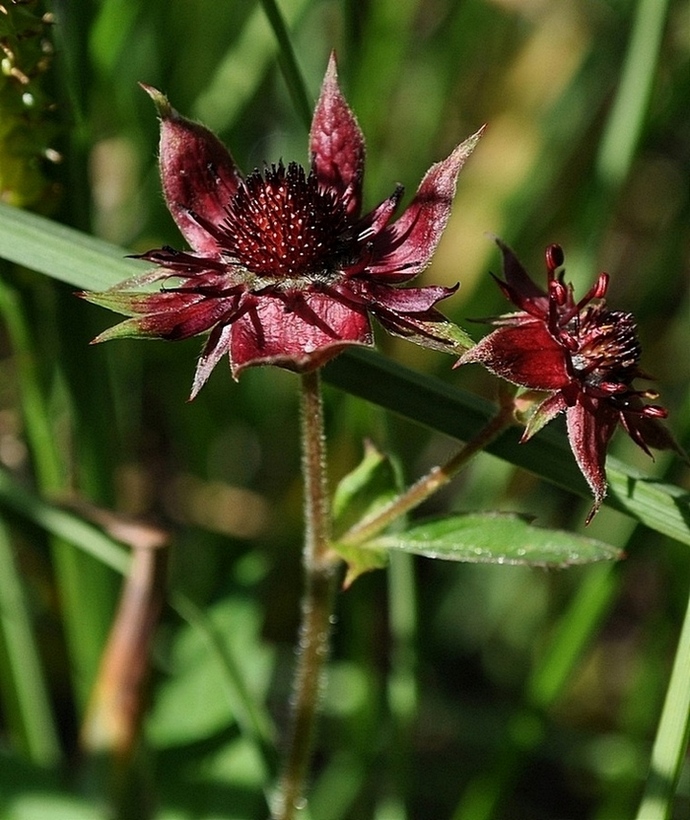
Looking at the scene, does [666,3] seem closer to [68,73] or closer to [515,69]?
[68,73]

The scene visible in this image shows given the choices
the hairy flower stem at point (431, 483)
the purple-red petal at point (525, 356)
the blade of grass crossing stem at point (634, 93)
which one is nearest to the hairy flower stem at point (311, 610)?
Answer: the hairy flower stem at point (431, 483)

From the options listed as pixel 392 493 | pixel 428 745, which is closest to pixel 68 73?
pixel 392 493

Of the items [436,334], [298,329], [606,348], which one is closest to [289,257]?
[298,329]

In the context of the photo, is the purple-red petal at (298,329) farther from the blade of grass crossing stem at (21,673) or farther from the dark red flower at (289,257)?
the blade of grass crossing stem at (21,673)

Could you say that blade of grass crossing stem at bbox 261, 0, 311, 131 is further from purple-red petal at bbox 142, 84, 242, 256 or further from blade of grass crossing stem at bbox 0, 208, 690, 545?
blade of grass crossing stem at bbox 0, 208, 690, 545

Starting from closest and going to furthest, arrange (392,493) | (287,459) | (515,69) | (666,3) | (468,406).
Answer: (468,406)
(392,493)
(666,3)
(287,459)
(515,69)

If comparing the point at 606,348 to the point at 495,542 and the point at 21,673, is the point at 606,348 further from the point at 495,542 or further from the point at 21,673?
the point at 21,673

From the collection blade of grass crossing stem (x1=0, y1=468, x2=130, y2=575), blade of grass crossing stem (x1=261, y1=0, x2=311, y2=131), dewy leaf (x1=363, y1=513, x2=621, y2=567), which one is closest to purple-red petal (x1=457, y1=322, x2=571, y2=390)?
dewy leaf (x1=363, y1=513, x2=621, y2=567)
